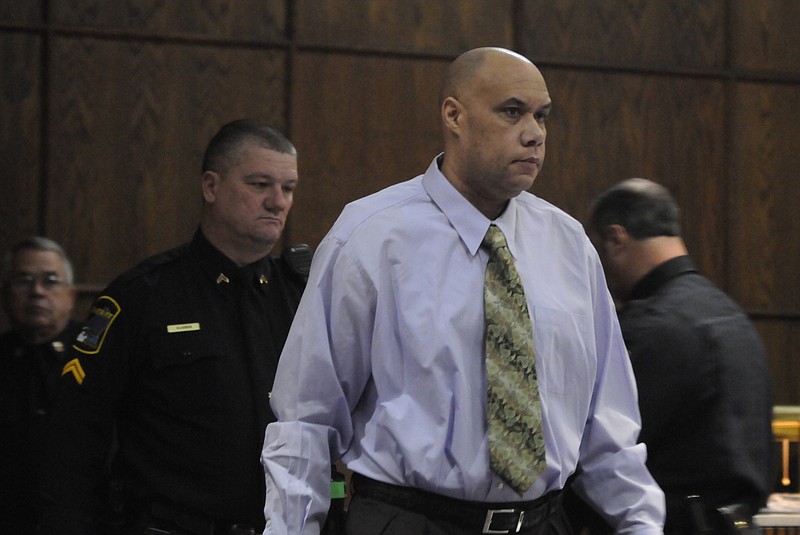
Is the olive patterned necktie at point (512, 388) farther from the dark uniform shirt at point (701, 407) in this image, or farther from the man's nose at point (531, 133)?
the dark uniform shirt at point (701, 407)

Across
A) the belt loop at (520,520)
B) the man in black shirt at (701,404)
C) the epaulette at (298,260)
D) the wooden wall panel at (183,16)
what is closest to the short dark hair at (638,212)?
the man in black shirt at (701,404)

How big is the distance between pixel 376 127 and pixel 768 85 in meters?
1.78

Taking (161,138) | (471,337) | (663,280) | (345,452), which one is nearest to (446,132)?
(471,337)

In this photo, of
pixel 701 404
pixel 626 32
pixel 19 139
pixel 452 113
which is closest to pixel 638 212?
pixel 701 404

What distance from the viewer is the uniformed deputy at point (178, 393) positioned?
281cm

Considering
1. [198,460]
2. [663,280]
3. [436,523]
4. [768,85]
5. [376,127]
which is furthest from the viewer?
[768,85]

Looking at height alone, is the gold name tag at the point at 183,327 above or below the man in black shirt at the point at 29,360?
above

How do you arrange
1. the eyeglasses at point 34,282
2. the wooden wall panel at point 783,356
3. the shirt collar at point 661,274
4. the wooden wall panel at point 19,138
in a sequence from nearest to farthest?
the shirt collar at point 661,274 < the eyeglasses at point 34,282 < the wooden wall panel at point 19,138 < the wooden wall panel at point 783,356

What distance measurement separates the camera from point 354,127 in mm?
4977

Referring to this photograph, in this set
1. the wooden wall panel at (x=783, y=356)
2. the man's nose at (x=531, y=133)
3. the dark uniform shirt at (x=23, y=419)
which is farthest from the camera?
the wooden wall panel at (x=783, y=356)

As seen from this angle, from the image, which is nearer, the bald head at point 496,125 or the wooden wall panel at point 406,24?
the bald head at point 496,125

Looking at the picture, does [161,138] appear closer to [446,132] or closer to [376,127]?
[376,127]

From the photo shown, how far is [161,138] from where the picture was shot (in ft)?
15.6

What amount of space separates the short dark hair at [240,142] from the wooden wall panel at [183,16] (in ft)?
5.76
